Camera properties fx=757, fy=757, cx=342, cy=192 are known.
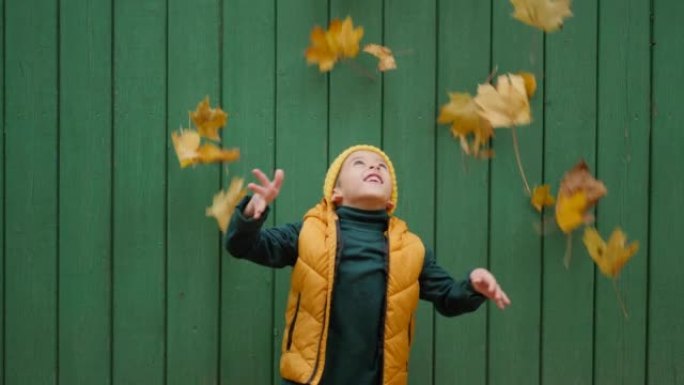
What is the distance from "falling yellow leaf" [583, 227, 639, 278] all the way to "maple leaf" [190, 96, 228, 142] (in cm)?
107

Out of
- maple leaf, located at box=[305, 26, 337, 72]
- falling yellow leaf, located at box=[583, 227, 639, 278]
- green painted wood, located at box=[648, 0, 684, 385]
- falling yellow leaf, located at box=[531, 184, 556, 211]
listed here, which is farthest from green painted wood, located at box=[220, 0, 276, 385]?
green painted wood, located at box=[648, 0, 684, 385]

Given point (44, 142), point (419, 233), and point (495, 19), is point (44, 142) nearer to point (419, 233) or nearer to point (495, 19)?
point (419, 233)

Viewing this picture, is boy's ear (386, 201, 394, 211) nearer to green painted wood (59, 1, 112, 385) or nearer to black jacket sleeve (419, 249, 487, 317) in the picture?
black jacket sleeve (419, 249, 487, 317)

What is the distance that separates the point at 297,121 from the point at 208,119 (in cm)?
25

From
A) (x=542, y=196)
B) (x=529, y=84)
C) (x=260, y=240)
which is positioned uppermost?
(x=529, y=84)

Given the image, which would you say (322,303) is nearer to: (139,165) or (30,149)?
(139,165)

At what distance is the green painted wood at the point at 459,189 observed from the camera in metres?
2.17

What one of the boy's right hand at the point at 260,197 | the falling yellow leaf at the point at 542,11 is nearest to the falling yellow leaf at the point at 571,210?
the falling yellow leaf at the point at 542,11

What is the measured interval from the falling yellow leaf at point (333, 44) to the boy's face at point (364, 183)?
341 millimetres

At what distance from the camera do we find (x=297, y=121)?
2.15 meters

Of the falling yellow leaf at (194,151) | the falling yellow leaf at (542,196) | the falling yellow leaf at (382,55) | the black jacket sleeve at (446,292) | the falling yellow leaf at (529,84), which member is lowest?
the black jacket sleeve at (446,292)

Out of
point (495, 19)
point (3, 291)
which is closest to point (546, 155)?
point (495, 19)

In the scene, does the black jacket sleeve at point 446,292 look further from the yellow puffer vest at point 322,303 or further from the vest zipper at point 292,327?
the vest zipper at point 292,327

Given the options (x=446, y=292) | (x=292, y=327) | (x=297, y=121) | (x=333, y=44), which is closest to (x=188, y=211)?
(x=297, y=121)
